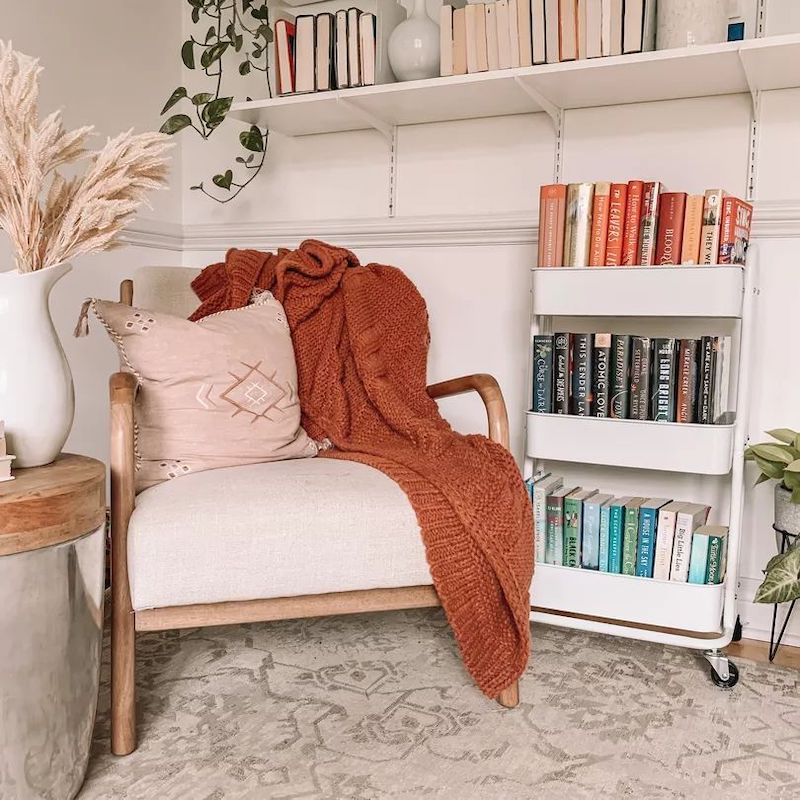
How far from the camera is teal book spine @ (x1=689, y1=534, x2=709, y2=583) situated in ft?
5.90

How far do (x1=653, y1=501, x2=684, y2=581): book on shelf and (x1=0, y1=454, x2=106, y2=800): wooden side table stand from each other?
114 centimetres

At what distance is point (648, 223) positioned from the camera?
6.06 ft

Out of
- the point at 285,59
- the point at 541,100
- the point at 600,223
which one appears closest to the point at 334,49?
the point at 285,59

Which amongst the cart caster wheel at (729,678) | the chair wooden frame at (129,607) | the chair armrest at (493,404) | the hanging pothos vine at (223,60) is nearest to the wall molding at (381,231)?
the hanging pothos vine at (223,60)

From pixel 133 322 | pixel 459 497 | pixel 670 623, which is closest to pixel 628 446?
pixel 670 623

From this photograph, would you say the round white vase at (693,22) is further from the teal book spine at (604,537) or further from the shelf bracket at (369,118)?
the teal book spine at (604,537)

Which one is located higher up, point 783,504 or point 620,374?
point 620,374

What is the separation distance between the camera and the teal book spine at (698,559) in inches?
70.8

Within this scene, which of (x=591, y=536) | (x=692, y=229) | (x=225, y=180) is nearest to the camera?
(x=692, y=229)

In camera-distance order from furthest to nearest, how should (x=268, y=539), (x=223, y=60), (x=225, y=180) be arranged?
1. (x=223, y=60)
2. (x=225, y=180)
3. (x=268, y=539)

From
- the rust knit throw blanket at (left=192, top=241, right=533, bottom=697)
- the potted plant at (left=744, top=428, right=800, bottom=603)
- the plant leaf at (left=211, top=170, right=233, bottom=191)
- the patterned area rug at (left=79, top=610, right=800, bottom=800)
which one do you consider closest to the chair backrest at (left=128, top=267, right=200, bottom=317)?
the rust knit throw blanket at (left=192, top=241, right=533, bottom=697)

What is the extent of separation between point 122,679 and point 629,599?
106 cm

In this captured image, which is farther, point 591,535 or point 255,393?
point 591,535

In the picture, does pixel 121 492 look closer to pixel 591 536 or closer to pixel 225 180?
pixel 591 536
